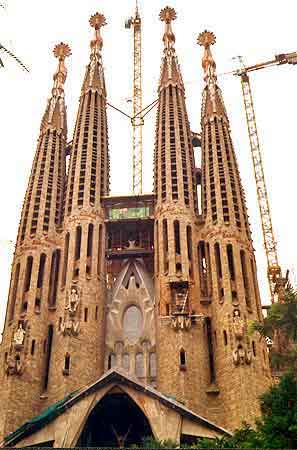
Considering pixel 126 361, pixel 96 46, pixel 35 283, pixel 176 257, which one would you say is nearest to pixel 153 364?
pixel 126 361

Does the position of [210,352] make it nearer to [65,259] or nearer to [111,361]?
[111,361]

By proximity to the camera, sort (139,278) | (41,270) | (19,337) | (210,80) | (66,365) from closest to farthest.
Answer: (66,365) → (19,337) → (41,270) → (139,278) → (210,80)

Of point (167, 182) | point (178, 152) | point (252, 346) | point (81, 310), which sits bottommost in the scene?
point (252, 346)

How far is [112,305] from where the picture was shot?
4516 cm

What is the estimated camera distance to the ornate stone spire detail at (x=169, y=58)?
5596cm

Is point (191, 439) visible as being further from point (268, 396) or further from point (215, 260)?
point (215, 260)

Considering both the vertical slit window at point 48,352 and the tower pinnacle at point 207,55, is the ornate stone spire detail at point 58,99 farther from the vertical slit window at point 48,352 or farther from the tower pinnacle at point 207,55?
the vertical slit window at point 48,352

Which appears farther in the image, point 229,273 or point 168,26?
point 168,26

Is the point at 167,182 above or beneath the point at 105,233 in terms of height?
above

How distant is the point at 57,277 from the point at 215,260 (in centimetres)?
1186

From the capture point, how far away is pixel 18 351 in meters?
39.3

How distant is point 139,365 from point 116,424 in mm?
6265

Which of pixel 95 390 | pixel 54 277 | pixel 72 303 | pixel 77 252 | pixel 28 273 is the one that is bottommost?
pixel 95 390

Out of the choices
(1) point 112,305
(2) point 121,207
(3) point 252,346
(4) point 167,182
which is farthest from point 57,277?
(3) point 252,346
